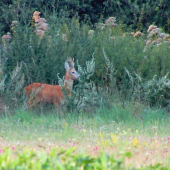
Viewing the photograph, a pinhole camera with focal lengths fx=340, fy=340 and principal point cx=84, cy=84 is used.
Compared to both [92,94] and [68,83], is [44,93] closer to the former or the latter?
[68,83]

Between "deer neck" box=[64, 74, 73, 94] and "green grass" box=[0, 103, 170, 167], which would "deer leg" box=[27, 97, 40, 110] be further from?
"deer neck" box=[64, 74, 73, 94]

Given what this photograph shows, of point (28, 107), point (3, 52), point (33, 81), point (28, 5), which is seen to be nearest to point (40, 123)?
point (28, 107)

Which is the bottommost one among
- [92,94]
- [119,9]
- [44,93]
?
[44,93]

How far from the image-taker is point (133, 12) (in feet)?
58.9

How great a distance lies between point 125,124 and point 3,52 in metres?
4.54

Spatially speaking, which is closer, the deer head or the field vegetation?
the field vegetation

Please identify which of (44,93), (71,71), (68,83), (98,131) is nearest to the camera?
(98,131)

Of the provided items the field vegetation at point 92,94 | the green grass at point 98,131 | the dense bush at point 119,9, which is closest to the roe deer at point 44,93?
the field vegetation at point 92,94

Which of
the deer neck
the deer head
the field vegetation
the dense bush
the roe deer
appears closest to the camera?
the field vegetation

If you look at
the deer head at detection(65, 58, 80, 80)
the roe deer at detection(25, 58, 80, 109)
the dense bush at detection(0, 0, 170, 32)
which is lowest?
the roe deer at detection(25, 58, 80, 109)

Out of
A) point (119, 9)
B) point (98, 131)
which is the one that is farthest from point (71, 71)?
point (119, 9)

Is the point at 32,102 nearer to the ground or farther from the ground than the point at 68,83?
nearer to the ground

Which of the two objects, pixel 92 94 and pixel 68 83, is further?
pixel 68 83

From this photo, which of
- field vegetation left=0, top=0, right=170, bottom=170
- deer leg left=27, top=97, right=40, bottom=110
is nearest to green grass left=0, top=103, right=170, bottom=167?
field vegetation left=0, top=0, right=170, bottom=170
